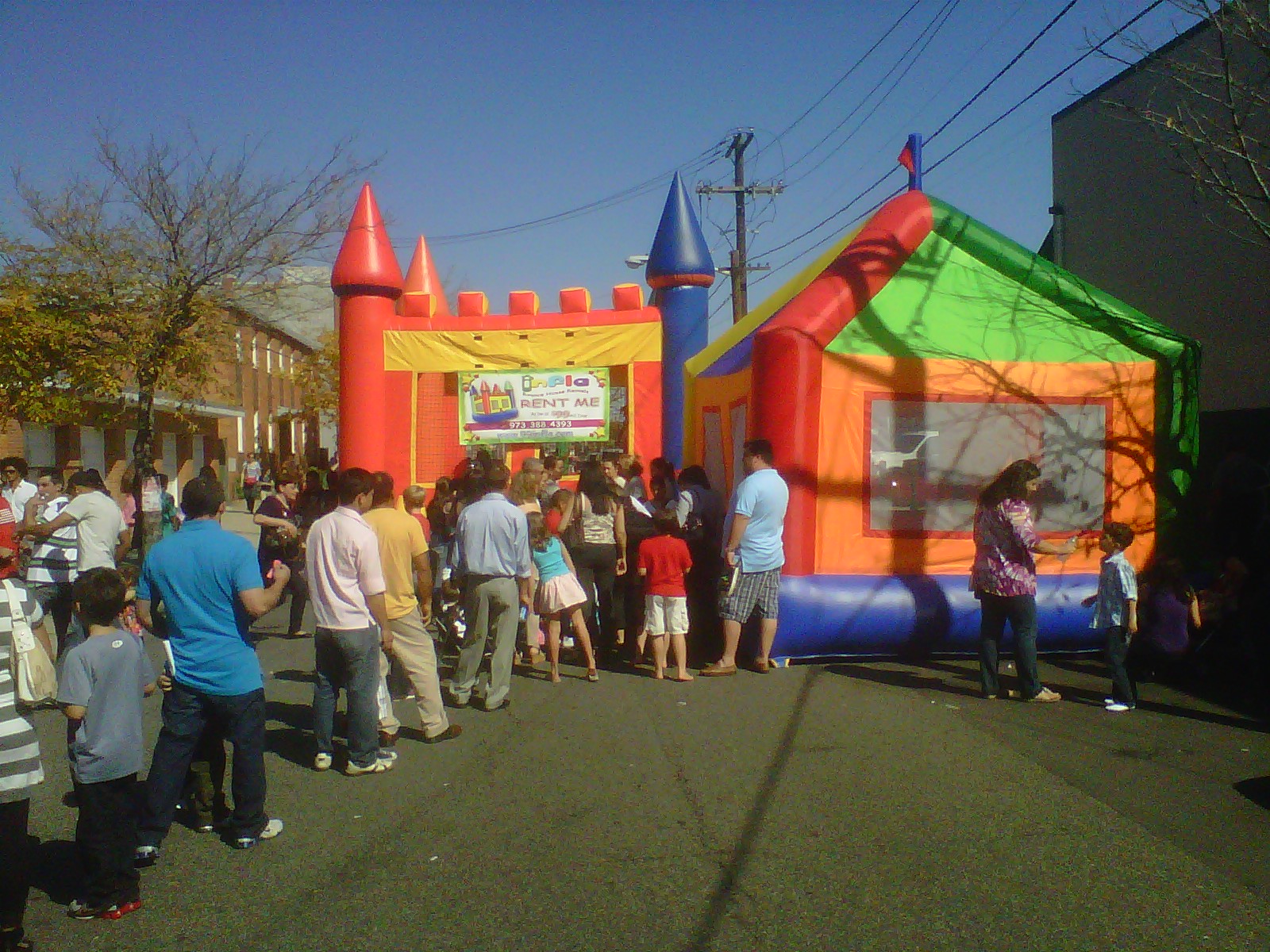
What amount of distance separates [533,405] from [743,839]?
963cm

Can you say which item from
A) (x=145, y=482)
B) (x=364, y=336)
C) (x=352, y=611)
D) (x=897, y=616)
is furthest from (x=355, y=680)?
(x=145, y=482)

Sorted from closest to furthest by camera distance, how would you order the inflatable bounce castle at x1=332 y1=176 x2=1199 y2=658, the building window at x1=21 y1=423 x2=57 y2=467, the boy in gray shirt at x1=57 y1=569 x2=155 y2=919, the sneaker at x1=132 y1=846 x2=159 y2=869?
1. the boy in gray shirt at x1=57 y1=569 x2=155 y2=919
2. the sneaker at x1=132 y1=846 x2=159 y2=869
3. the inflatable bounce castle at x1=332 y1=176 x2=1199 y2=658
4. the building window at x1=21 y1=423 x2=57 y2=467

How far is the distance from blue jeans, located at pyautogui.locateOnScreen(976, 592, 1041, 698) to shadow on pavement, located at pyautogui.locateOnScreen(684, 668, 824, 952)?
1424 millimetres

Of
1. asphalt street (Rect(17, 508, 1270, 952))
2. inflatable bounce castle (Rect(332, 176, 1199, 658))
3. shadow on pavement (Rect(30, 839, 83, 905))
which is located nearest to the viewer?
asphalt street (Rect(17, 508, 1270, 952))

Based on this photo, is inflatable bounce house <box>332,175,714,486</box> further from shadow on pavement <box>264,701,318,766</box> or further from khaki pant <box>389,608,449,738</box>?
khaki pant <box>389,608,449,738</box>

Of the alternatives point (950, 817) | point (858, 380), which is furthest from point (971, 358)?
point (950, 817)

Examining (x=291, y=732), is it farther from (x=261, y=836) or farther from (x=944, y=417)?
(x=944, y=417)

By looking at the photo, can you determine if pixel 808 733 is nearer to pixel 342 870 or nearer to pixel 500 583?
pixel 500 583

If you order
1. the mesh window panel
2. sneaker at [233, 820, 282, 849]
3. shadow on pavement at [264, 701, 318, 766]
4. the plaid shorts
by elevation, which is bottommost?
shadow on pavement at [264, 701, 318, 766]

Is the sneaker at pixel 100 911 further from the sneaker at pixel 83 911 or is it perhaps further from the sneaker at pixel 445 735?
the sneaker at pixel 445 735

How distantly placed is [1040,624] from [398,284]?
927 cm

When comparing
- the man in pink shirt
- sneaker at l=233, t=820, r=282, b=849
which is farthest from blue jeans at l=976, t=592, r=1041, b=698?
sneaker at l=233, t=820, r=282, b=849

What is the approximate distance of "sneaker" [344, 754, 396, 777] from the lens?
5891 millimetres

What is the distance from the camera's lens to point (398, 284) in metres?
14.2
